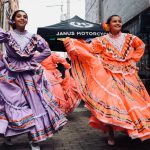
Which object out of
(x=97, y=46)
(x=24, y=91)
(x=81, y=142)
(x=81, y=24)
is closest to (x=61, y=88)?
(x=81, y=24)

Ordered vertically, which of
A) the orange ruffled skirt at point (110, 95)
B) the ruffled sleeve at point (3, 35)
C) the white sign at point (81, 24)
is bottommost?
the orange ruffled skirt at point (110, 95)

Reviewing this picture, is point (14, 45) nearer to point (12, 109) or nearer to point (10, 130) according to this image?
point (12, 109)

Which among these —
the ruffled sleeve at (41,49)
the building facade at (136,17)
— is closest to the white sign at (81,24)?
the building facade at (136,17)

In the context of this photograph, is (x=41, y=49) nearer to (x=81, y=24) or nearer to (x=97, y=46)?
(x=97, y=46)

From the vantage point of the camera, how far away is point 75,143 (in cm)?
471

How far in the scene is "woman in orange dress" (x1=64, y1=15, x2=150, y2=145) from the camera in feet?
13.2

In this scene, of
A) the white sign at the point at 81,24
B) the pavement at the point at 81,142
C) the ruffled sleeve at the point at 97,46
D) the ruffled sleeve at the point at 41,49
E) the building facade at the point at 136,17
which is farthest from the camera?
the white sign at the point at 81,24

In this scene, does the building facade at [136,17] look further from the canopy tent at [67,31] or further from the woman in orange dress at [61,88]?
the woman in orange dress at [61,88]

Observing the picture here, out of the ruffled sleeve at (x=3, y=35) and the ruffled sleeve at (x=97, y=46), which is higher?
the ruffled sleeve at (x=3, y=35)

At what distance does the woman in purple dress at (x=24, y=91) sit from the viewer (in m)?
4.16

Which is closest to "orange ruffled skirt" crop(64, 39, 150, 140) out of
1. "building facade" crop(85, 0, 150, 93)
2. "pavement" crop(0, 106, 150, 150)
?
"pavement" crop(0, 106, 150, 150)

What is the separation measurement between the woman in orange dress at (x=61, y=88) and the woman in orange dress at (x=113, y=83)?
2.66m

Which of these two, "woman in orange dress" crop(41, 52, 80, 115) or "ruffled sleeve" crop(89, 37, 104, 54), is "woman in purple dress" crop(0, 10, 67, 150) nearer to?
"ruffled sleeve" crop(89, 37, 104, 54)

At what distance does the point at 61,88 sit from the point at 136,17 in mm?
3550
